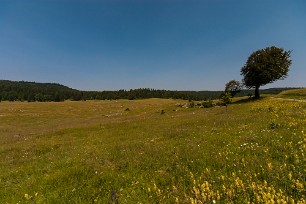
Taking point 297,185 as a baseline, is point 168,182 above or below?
below

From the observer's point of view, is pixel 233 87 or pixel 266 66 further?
pixel 233 87

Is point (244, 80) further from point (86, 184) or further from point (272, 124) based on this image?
point (86, 184)

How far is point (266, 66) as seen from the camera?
199 ft

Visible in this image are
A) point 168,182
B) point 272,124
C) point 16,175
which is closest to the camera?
point 168,182

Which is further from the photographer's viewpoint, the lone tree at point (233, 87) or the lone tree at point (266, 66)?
the lone tree at point (233, 87)

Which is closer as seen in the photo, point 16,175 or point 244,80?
point 16,175

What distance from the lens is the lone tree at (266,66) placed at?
198ft

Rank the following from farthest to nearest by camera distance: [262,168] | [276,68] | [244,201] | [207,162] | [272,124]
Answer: [276,68] → [272,124] → [207,162] → [262,168] → [244,201]

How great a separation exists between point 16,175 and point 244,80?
63967mm

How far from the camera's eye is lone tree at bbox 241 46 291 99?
60.3 meters

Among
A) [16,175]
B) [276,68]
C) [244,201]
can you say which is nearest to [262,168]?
[244,201]

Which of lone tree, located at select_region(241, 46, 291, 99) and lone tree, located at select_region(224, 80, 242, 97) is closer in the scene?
lone tree, located at select_region(241, 46, 291, 99)

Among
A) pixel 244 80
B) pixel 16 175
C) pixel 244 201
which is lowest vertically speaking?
pixel 16 175

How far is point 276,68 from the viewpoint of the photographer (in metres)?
60.7
